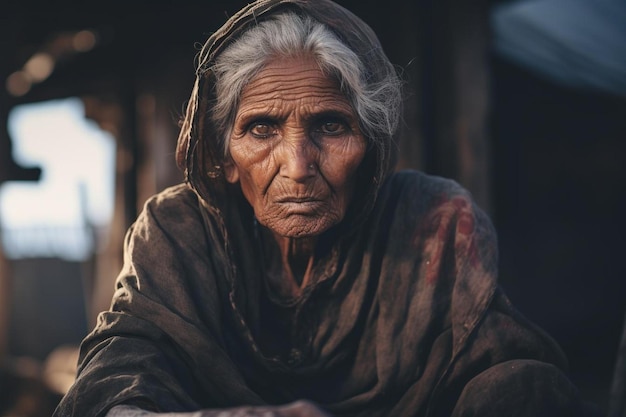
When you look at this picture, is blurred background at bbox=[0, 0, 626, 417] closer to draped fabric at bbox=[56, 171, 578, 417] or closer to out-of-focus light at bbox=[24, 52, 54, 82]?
out-of-focus light at bbox=[24, 52, 54, 82]

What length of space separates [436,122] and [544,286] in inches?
102

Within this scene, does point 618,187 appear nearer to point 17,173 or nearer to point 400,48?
point 400,48

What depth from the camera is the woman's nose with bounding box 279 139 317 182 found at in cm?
235

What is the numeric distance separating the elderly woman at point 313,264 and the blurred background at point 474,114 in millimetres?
2306

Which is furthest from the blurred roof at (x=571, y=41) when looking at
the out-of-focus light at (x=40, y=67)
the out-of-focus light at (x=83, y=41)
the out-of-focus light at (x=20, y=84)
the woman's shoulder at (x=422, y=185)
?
the out-of-focus light at (x=20, y=84)

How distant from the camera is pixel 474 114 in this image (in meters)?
4.83

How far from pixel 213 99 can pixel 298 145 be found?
0.37 m

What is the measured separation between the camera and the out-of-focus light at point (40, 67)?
777cm

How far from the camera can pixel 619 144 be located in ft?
22.2

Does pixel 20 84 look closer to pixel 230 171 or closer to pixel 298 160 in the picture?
pixel 230 171

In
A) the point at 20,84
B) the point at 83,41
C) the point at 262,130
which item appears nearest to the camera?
the point at 262,130

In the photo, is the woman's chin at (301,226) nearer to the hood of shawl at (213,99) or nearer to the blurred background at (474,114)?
the hood of shawl at (213,99)

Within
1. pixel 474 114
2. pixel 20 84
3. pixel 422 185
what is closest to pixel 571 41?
pixel 474 114

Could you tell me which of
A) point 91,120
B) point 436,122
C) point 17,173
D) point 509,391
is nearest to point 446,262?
point 509,391
